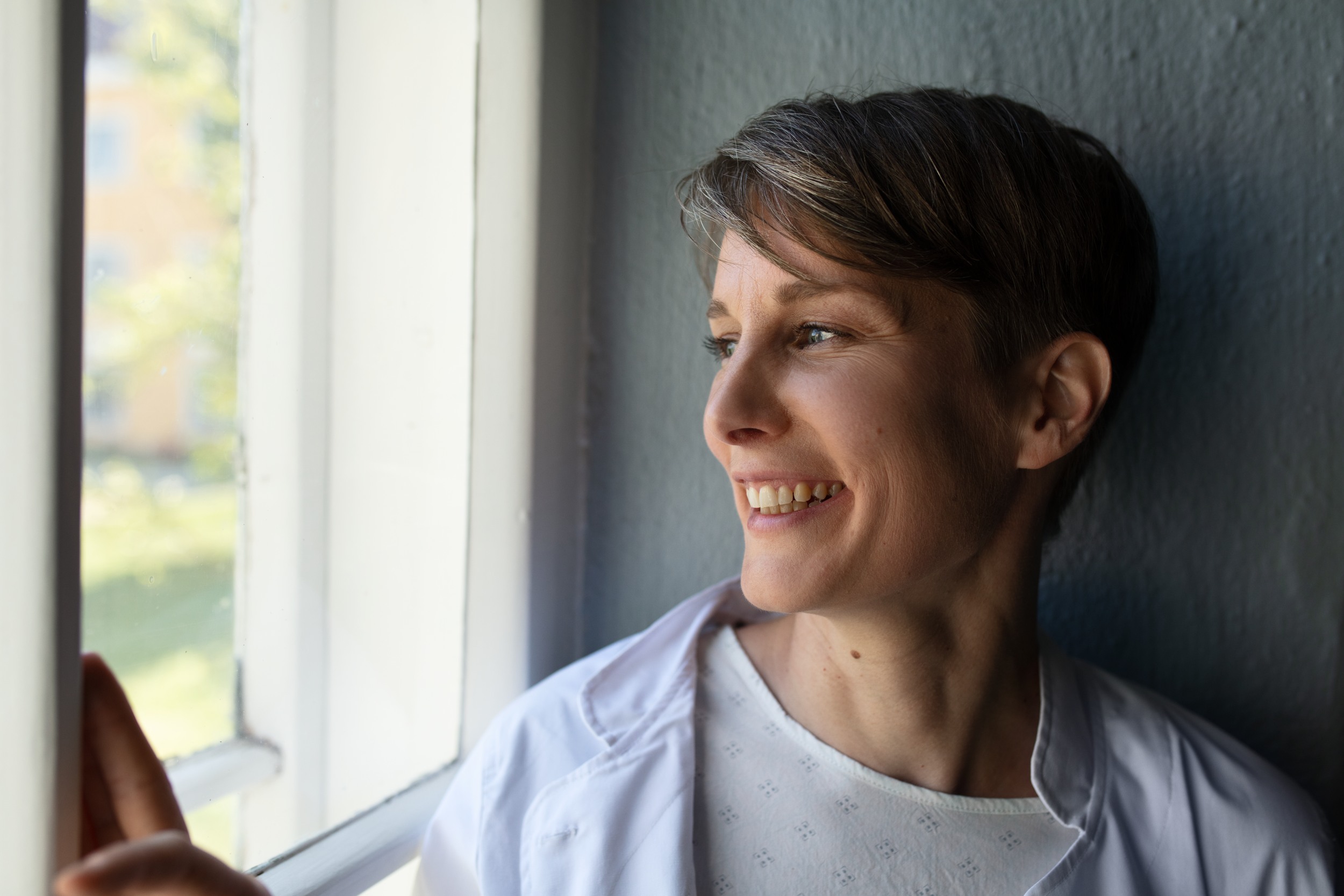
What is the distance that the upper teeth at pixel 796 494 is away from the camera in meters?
0.92

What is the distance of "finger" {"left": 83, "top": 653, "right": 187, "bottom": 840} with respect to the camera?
2.23 feet

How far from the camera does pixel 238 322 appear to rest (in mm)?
1092

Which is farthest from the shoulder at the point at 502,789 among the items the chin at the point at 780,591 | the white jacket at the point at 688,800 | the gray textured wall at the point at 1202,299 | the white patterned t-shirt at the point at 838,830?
the gray textured wall at the point at 1202,299

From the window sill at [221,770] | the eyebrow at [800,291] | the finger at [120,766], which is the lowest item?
the window sill at [221,770]

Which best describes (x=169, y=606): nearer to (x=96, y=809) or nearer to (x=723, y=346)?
(x=96, y=809)

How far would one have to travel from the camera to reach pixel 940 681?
1011 millimetres

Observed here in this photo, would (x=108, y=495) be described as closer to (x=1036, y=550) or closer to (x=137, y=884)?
(x=137, y=884)

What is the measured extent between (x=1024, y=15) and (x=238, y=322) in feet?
3.87

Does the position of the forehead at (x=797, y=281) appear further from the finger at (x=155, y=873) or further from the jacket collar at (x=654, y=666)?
the finger at (x=155, y=873)

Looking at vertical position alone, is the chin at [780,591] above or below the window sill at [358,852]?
above

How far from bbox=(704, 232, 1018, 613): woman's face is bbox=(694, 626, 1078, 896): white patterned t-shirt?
0.70 ft

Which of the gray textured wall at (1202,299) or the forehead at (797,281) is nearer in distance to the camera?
the forehead at (797,281)

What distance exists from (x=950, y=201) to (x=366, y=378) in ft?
2.74

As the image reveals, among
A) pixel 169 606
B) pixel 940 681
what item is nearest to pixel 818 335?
pixel 940 681
